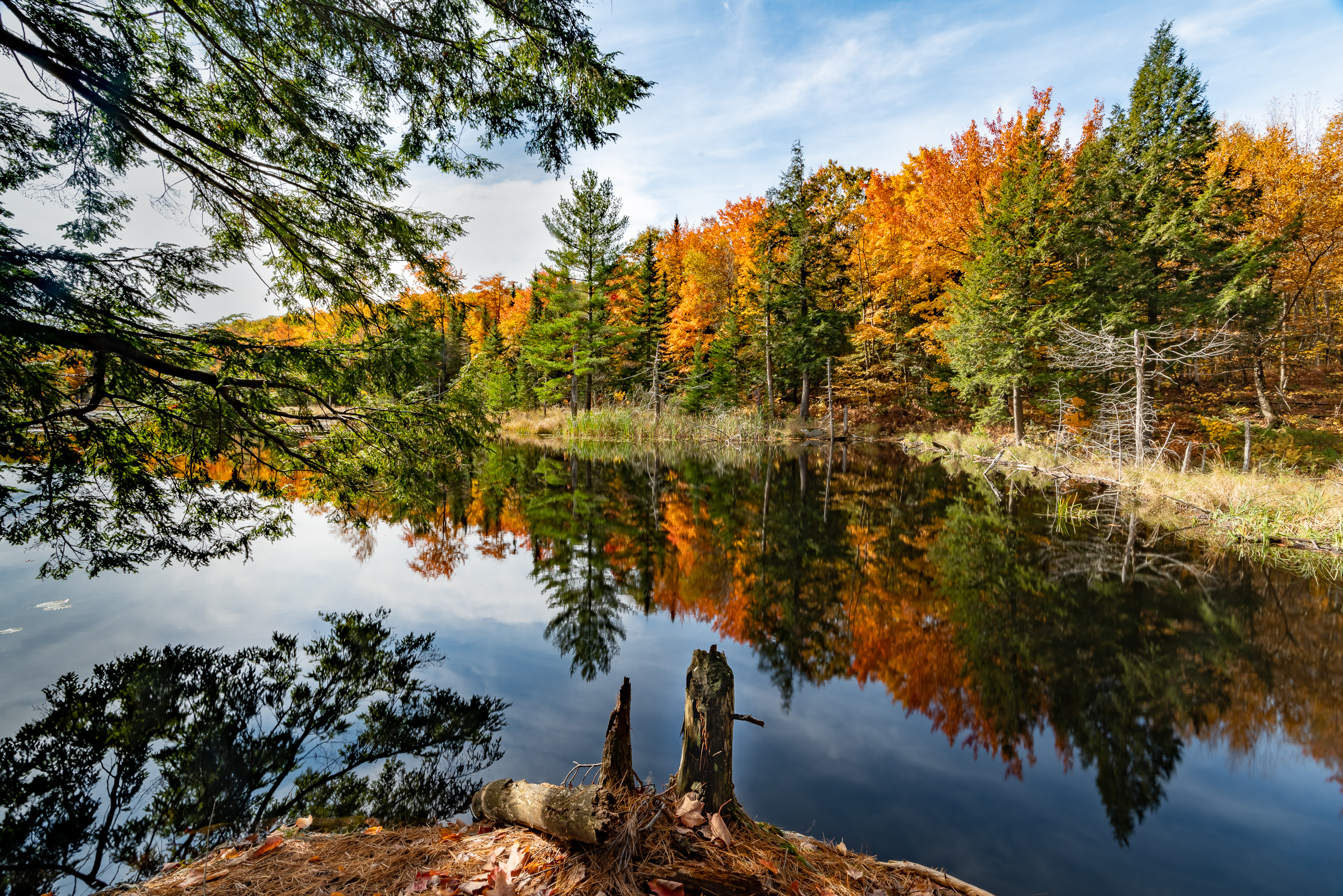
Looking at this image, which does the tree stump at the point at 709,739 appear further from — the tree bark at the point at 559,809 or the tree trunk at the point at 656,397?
the tree trunk at the point at 656,397

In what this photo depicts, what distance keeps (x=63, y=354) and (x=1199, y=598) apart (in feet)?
35.7

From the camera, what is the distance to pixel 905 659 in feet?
14.9

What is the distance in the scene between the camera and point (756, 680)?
429 centimetres

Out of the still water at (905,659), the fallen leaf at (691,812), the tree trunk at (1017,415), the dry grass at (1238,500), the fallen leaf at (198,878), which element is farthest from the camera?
the tree trunk at (1017,415)

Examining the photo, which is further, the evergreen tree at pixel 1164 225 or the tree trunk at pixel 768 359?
the tree trunk at pixel 768 359

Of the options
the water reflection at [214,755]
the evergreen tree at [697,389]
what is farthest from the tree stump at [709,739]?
the evergreen tree at [697,389]

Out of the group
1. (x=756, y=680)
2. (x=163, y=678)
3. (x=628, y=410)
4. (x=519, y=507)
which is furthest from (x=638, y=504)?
(x=628, y=410)

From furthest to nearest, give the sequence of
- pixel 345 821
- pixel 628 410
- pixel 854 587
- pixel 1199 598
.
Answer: pixel 628 410, pixel 854 587, pixel 1199 598, pixel 345 821

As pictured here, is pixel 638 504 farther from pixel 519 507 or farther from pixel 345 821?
pixel 345 821

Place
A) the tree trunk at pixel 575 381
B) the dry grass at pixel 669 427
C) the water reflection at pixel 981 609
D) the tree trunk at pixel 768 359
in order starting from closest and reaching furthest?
the water reflection at pixel 981 609 → the tree trunk at pixel 768 359 → the dry grass at pixel 669 427 → the tree trunk at pixel 575 381

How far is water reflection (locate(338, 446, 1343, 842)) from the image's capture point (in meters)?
3.64

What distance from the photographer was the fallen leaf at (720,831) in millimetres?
1794

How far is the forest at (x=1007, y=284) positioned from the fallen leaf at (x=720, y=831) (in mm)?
12065

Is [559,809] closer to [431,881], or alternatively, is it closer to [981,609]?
[431,881]
